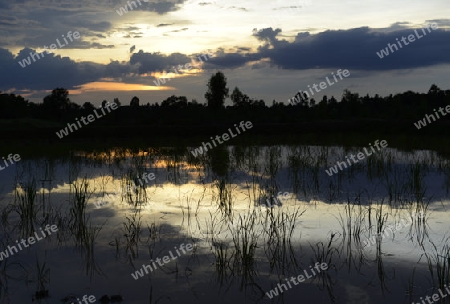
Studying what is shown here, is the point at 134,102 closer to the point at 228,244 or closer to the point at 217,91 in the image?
the point at 217,91

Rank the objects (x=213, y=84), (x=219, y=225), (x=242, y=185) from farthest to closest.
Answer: (x=213, y=84) → (x=242, y=185) → (x=219, y=225)

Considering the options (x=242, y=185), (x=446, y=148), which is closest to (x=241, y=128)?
(x=446, y=148)

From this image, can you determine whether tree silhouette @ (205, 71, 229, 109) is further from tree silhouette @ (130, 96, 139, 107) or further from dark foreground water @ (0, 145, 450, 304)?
dark foreground water @ (0, 145, 450, 304)

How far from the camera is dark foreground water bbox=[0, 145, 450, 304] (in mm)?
4367

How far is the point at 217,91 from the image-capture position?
70.7 meters

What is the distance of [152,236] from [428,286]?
3511 mm

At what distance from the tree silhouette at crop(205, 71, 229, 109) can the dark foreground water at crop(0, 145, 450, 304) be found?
60.0 metres

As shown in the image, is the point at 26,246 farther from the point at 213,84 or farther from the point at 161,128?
the point at 213,84

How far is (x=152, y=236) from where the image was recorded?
632 cm

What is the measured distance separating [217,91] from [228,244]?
216 ft

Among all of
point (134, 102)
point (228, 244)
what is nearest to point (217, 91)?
point (134, 102)

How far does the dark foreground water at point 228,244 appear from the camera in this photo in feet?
14.3

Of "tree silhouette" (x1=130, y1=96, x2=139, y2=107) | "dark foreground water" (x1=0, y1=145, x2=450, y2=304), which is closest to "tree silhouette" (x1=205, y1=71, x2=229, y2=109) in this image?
"tree silhouette" (x1=130, y1=96, x2=139, y2=107)

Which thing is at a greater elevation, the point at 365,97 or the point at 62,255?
the point at 365,97
